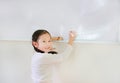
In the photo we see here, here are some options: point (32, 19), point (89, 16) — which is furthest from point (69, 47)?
point (32, 19)

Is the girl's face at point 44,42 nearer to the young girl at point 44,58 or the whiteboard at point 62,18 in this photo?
the young girl at point 44,58

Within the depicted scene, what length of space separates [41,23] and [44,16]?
0.05m

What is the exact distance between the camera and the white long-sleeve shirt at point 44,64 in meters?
1.36

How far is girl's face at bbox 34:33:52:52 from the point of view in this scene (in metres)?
1.37

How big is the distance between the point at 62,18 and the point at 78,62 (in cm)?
31

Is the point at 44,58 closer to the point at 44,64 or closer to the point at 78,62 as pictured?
the point at 44,64

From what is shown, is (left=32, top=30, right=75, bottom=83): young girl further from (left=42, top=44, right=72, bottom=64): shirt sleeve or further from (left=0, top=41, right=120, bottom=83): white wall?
(left=0, top=41, right=120, bottom=83): white wall

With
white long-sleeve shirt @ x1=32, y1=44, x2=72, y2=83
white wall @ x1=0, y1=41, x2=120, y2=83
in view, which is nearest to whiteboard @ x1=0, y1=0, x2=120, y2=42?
white wall @ x1=0, y1=41, x2=120, y2=83

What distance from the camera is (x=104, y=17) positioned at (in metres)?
1.37

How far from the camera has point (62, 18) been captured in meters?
1.47

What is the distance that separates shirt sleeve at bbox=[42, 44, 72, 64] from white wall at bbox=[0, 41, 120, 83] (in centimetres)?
6

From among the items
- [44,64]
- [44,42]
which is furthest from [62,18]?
[44,64]

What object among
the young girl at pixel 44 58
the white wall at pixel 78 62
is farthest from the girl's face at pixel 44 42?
the white wall at pixel 78 62

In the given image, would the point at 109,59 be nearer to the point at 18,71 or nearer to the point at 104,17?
the point at 104,17
